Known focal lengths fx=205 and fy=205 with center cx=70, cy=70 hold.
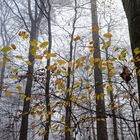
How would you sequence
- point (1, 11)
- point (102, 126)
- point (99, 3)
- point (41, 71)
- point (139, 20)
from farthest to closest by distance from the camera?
Answer: point (1, 11) → point (99, 3) → point (102, 126) → point (41, 71) → point (139, 20)

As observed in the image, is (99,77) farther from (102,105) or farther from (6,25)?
(6,25)

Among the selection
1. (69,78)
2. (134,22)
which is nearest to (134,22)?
(134,22)

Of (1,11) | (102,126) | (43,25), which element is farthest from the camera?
(1,11)

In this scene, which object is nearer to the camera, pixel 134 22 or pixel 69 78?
pixel 134 22

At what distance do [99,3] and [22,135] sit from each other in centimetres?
581

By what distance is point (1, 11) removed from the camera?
1341 cm

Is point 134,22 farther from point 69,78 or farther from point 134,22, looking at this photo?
point 69,78

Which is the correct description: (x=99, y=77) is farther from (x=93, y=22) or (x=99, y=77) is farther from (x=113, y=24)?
(x=113, y=24)

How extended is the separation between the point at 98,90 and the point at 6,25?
32.7 feet

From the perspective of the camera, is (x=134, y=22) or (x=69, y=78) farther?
(x=69, y=78)

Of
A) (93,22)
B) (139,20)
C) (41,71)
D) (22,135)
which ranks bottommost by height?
(22,135)

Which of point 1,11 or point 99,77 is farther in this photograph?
point 1,11

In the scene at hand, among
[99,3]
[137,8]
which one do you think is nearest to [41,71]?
[137,8]

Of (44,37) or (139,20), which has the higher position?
(44,37)
